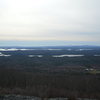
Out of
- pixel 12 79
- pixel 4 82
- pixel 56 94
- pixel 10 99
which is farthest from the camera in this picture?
pixel 12 79

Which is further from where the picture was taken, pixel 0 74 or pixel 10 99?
pixel 0 74

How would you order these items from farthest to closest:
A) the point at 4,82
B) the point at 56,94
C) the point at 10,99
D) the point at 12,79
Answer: the point at 12,79
the point at 4,82
the point at 56,94
the point at 10,99

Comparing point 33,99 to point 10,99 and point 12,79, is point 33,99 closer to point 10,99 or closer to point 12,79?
point 10,99

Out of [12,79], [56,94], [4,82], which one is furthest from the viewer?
[12,79]

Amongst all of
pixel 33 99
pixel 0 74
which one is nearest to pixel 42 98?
pixel 33 99

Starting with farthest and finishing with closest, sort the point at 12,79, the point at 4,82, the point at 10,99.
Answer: the point at 12,79, the point at 4,82, the point at 10,99

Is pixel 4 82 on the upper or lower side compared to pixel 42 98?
lower

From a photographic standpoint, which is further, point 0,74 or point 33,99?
point 0,74

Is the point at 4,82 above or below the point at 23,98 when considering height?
below

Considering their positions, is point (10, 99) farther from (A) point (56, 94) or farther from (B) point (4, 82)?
(B) point (4, 82)
